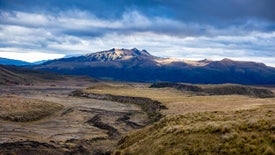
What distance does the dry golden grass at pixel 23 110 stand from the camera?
66.9 metres

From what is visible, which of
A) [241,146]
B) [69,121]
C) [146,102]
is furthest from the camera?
[146,102]

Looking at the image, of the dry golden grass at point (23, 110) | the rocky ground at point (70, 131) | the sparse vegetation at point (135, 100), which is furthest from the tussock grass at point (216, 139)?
the sparse vegetation at point (135, 100)

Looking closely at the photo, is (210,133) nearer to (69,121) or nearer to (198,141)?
(198,141)

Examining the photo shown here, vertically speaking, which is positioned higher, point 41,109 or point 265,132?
point 265,132

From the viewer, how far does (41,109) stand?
261 feet

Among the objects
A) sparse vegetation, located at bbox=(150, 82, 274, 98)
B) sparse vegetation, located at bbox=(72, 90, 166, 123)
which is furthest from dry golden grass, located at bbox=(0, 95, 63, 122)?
sparse vegetation, located at bbox=(150, 82, 274, 98)

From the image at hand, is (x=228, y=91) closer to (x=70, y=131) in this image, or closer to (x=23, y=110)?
(x=23, y=110)

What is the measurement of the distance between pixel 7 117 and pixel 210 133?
4748 centimetres

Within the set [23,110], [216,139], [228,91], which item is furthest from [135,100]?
[216,139]

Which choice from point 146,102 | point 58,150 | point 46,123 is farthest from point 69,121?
point 146,102

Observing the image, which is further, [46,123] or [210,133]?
[46,123]

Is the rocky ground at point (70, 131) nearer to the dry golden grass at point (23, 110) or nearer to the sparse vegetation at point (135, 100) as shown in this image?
the dry golden grass at point (23, 110)

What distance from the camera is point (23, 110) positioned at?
239ft

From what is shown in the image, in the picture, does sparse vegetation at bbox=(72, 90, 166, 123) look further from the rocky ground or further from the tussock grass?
the tussock grass
